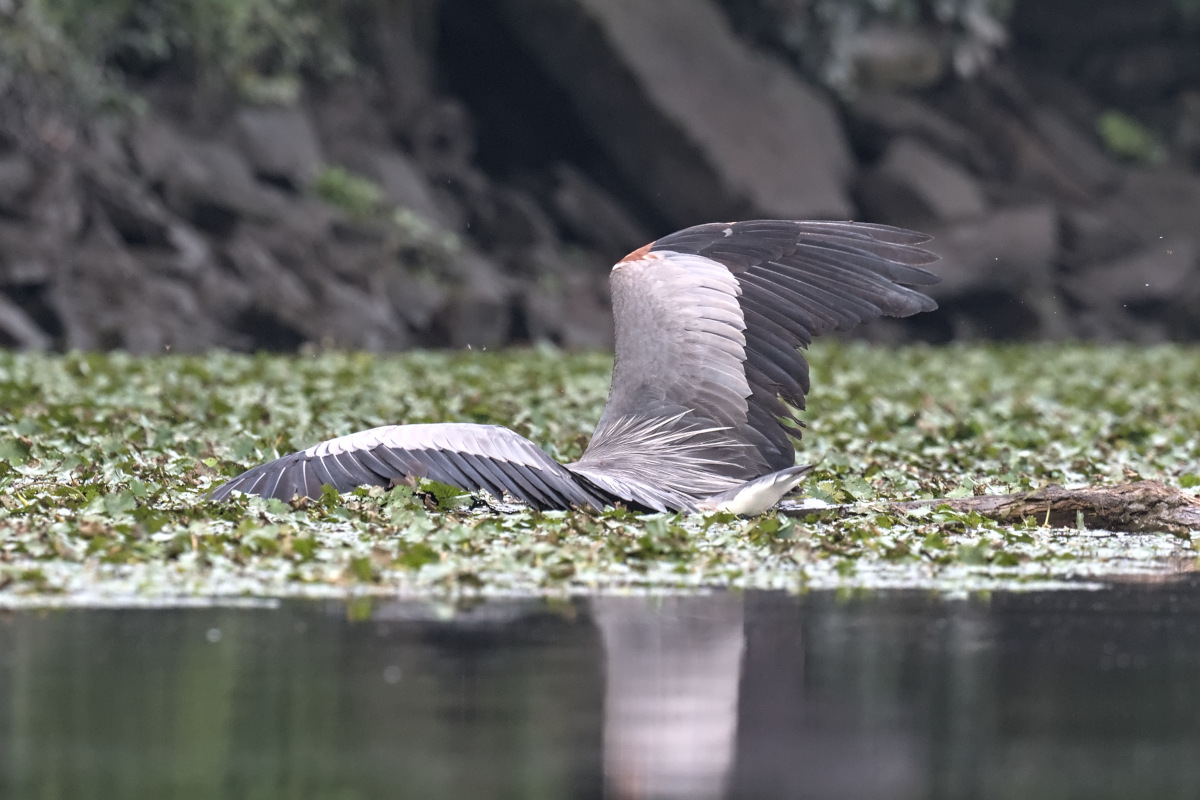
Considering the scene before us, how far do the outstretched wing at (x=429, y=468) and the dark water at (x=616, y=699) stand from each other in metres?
1.06

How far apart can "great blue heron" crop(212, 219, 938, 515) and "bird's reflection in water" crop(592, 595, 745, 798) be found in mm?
1094

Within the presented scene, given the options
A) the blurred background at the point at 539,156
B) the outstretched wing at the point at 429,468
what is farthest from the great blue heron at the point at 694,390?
the blurred background at the point at 539,156

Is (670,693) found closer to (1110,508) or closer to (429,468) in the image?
(429,468)

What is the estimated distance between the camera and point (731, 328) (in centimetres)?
557

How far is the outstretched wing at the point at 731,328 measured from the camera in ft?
17.9

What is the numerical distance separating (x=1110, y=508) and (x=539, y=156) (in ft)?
47.2

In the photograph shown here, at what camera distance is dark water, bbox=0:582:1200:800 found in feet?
8.65

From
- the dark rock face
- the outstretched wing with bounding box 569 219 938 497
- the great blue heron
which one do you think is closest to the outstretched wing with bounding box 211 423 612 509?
the great blue heron

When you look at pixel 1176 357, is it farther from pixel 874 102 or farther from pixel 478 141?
pixel 478 141

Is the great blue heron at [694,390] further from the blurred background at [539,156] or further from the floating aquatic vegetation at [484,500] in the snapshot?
the blurred background at [539,156]

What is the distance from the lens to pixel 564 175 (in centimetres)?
1856

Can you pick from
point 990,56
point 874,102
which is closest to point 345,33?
point 874,102

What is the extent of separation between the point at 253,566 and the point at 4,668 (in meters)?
1.01

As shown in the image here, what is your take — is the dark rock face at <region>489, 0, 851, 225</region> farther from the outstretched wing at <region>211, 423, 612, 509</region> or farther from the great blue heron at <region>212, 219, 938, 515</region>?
the outstretched wing at <region>211, 423, 612, 509</region>
